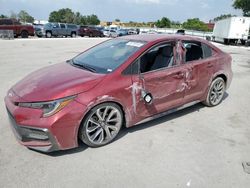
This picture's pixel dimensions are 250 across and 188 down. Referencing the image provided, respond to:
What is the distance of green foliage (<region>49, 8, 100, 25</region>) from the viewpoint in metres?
100

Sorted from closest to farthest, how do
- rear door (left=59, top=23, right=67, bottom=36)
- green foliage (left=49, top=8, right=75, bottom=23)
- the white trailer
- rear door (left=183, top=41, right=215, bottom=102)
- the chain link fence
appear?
rear door (left=183, top=41, right=215, bottom=102) → the chain link fence → the white trailer → rear door (left=59, top=23, right=67, bottom=36) → green foliage (left=49, top=8, right=75, bottom=23)

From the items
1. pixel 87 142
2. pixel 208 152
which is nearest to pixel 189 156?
pixel 208 152

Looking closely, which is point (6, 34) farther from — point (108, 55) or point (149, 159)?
point (149, 159)

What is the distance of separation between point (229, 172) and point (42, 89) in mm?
2654

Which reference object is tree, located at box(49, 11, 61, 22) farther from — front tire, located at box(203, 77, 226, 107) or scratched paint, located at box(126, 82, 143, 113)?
scratched paint, located at box(126, 82, 143, 113)

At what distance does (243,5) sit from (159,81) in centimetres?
4641

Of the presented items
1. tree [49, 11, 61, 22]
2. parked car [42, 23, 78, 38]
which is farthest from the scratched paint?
tree [49, 11, 61, 22]

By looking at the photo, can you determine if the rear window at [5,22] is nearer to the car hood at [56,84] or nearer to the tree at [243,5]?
the car hood at [56,84]

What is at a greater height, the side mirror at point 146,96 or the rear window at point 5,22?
the rear window at point 5,22

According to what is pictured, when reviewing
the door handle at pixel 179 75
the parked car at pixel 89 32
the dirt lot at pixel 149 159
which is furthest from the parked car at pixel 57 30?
the door handle at pixel 179 75

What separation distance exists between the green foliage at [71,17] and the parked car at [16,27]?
259 ft

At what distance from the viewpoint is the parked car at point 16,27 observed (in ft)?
76.8

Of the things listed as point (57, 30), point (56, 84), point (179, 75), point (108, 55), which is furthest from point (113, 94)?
point (57, 30)

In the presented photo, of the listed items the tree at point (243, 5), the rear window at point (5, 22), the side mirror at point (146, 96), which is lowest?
the side mirror at point (146, 96)
